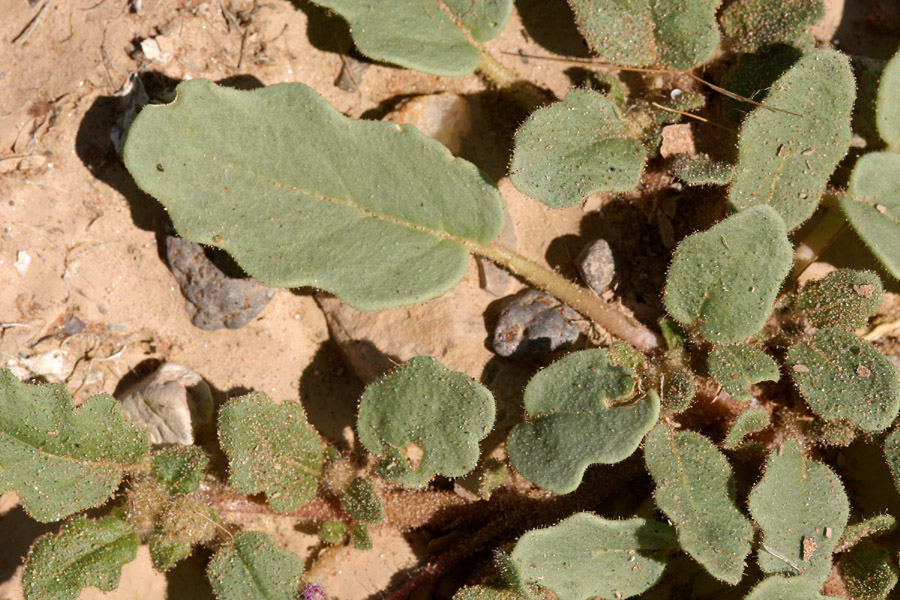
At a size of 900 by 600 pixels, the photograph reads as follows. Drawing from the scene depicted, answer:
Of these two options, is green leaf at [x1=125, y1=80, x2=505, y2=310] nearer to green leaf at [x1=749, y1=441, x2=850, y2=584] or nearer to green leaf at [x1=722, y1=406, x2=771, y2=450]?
green leaf at [x1=722, y1=406, x2=771, y2=450]

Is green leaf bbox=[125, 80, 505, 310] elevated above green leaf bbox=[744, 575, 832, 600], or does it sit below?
above

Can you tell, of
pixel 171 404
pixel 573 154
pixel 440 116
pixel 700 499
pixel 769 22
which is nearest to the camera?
pixel 700 499

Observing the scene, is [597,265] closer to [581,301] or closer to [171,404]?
[581,301]

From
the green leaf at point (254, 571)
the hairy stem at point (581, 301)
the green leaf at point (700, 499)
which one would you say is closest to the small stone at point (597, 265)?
the hairy stem at point (581, 301)

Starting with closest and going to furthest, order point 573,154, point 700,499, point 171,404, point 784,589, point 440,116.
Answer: point 784,589 < point 700,499 < point 573,154 < point 171,404 < point 440,116

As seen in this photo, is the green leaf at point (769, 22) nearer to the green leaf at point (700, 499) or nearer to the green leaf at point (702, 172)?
the green leaf at point (702, 172)

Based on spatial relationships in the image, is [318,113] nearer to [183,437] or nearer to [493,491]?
[183,437]

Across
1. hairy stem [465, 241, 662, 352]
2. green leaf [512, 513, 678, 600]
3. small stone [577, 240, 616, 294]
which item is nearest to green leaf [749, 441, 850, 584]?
green leaf [512, 513, 678, 600]

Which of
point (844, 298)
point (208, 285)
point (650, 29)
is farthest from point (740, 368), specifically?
point (208, 285)

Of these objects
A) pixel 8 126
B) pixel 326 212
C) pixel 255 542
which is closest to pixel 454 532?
pixel 255 542
